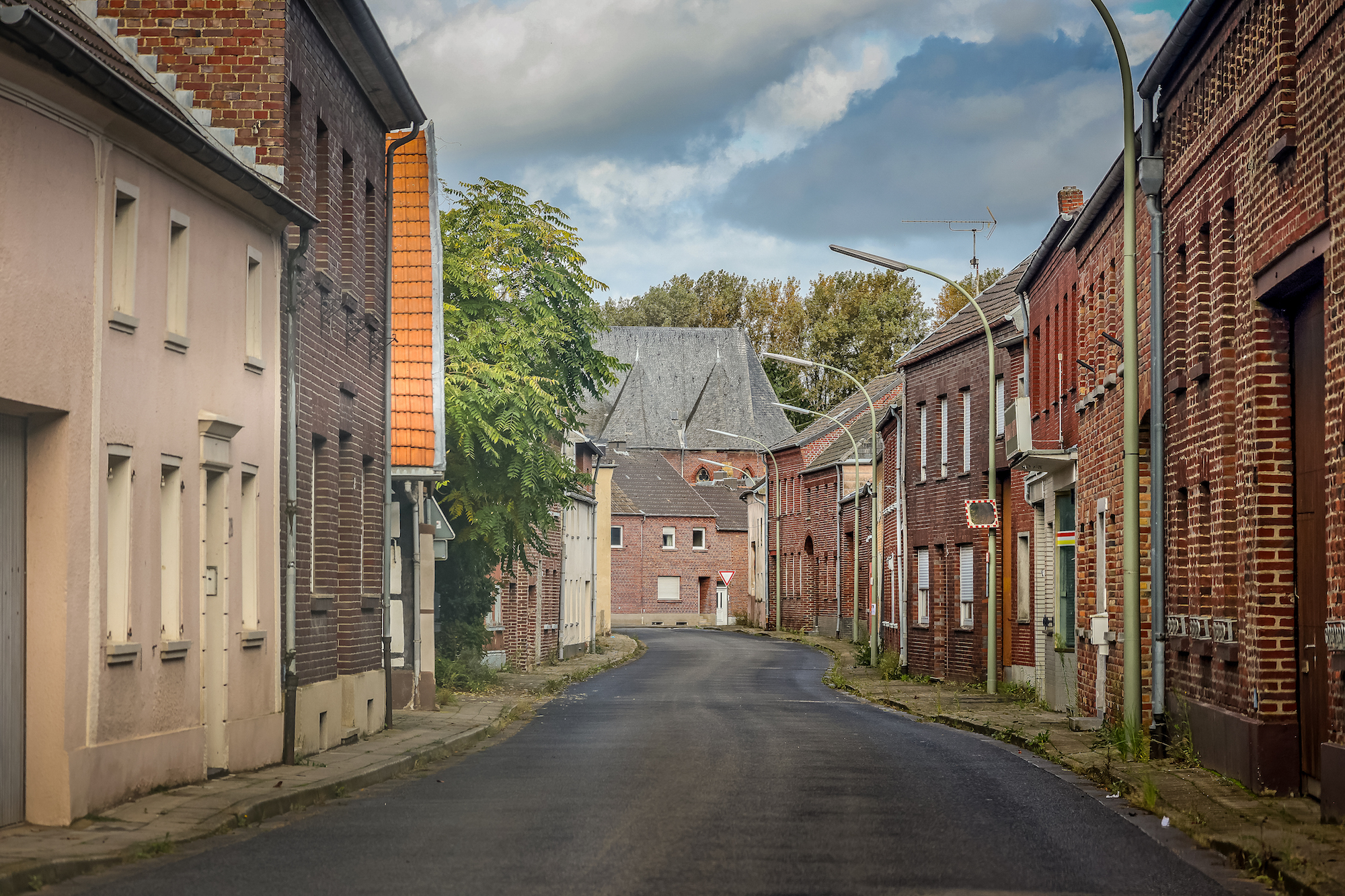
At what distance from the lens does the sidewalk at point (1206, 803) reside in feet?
28.6

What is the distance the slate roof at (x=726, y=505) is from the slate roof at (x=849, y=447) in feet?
75.2

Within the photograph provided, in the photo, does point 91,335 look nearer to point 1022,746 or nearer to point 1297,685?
point 1297,685

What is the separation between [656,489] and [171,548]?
249 ft

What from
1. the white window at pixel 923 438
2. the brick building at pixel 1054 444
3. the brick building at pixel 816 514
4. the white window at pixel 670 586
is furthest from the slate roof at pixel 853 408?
the brick building at pixel 1054 444

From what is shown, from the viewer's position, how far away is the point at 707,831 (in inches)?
408

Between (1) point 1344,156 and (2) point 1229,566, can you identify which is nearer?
(1) point 1344,156

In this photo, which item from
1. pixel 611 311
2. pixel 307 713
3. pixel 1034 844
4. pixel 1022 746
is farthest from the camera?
pixel 611 311

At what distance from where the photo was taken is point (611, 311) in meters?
103

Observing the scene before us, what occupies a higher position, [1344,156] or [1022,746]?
[1344,156]

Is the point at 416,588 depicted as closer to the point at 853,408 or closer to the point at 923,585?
the point at 923,585

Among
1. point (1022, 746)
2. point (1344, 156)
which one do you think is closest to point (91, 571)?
point (1344, 156)

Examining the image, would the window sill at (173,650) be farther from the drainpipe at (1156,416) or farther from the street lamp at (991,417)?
the street lamp at (991,417)

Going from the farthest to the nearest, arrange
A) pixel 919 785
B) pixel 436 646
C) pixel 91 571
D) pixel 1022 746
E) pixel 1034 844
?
1. pixel 436 646
2. pixel 1022 746
3. pixel 919 785
4. pixel 91 571
5. pixel 1034 844

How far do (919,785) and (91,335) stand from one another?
7.48 m
